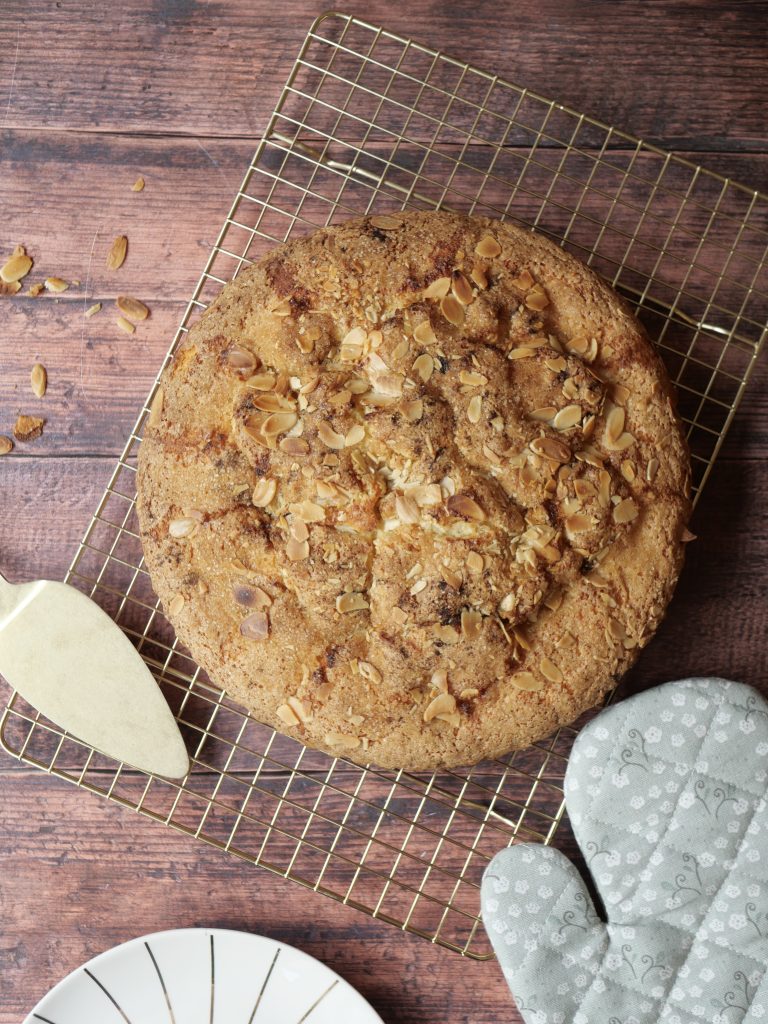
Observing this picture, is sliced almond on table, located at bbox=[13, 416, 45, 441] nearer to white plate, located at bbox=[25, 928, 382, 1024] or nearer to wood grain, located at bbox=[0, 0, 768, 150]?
wood grain, located at bbox=[0, 0, 768, 150]

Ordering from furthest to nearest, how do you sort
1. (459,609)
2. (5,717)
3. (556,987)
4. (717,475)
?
(717,475)
(5,717)
(556,987)
(459,609)

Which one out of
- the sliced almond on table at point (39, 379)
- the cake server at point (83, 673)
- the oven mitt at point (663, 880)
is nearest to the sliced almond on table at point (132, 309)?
the sliced almond on table at point (39, 379)

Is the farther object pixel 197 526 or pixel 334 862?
pixel 334 862

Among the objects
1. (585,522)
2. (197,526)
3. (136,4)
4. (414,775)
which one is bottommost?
(414,775)

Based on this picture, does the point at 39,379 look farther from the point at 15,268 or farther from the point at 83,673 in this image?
the point at 83,673

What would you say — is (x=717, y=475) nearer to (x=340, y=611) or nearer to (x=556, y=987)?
(x=340, y=611)

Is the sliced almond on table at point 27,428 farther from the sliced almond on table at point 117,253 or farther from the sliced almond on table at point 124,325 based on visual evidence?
the sliced almond on table at point 117,253

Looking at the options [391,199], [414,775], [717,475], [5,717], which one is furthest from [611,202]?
[5,717]
